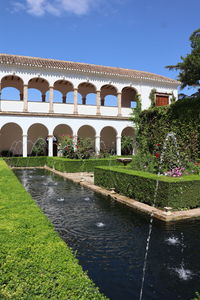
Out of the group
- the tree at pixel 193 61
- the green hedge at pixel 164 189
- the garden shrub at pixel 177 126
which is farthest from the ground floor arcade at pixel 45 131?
the green hedge at pixel 164 189

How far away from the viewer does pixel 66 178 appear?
46.3 ft

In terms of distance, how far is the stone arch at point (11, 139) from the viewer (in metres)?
25.8

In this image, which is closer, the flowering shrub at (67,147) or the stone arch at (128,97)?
the flowering shrub at (67,147)

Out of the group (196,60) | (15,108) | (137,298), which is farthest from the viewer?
(15,108)

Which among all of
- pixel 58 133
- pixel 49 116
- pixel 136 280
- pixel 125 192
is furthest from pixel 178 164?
pixel 58 133

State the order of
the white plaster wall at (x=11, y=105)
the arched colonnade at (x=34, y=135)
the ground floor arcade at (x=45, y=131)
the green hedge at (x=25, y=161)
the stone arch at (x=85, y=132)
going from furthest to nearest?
the stone arch at (x=85, y=132) < the arched colonnade at (x=34, y=135) < the ground floor arcade at (x=45, y=131) < the white plaster wall at (x=11, y=105) < the green hedge at (x=25, y=161)

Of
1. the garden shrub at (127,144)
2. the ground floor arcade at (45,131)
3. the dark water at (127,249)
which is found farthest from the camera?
the garden shrub at (127,144)

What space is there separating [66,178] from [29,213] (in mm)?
9718

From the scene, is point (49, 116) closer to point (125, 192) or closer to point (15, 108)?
point (15, 108)

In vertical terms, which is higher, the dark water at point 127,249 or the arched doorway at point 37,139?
the arched doorway at point 37,139

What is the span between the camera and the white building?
73.0 feet

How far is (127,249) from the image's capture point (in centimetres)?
472

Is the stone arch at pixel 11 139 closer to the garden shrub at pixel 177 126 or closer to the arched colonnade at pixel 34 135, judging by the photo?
the arched colonnade at pixel 34 135

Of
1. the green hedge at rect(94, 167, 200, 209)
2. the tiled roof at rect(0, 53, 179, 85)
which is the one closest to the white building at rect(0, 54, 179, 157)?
the tiled roof at rect(0, 53, 179, 85)
